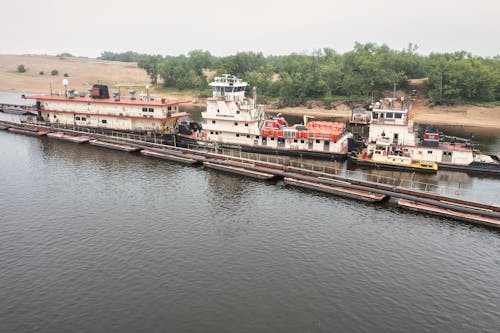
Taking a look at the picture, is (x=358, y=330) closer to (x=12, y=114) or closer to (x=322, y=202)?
(x=322, y=202)

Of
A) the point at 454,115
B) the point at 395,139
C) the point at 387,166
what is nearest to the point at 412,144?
the point at 395,139

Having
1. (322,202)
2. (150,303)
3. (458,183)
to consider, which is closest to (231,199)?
(322,202)

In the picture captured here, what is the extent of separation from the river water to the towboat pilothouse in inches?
690

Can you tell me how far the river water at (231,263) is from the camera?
25359 mm

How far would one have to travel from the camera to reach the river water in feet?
83.2

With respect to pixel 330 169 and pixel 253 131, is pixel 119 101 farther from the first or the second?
pixel 330 169

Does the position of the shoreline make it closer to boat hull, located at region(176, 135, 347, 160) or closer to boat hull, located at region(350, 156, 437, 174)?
boat hull, located at region(176, 135, 347, 160)

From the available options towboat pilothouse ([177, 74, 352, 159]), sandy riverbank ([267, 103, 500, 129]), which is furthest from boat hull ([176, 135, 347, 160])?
sandy riverbank ([267, 103, 500, 129])

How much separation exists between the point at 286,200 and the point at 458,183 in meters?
26.2

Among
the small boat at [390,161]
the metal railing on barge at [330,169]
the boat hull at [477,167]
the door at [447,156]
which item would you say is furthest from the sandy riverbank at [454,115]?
the metal railing on barge at [330,169]

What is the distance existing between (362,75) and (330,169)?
8795cm

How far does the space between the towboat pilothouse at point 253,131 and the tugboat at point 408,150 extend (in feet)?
18.8

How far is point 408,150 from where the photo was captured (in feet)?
192

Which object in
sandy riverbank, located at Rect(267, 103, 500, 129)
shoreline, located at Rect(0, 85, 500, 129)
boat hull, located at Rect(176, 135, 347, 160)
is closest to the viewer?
boat hull, located at Rect(176, 135, 347, 160)
